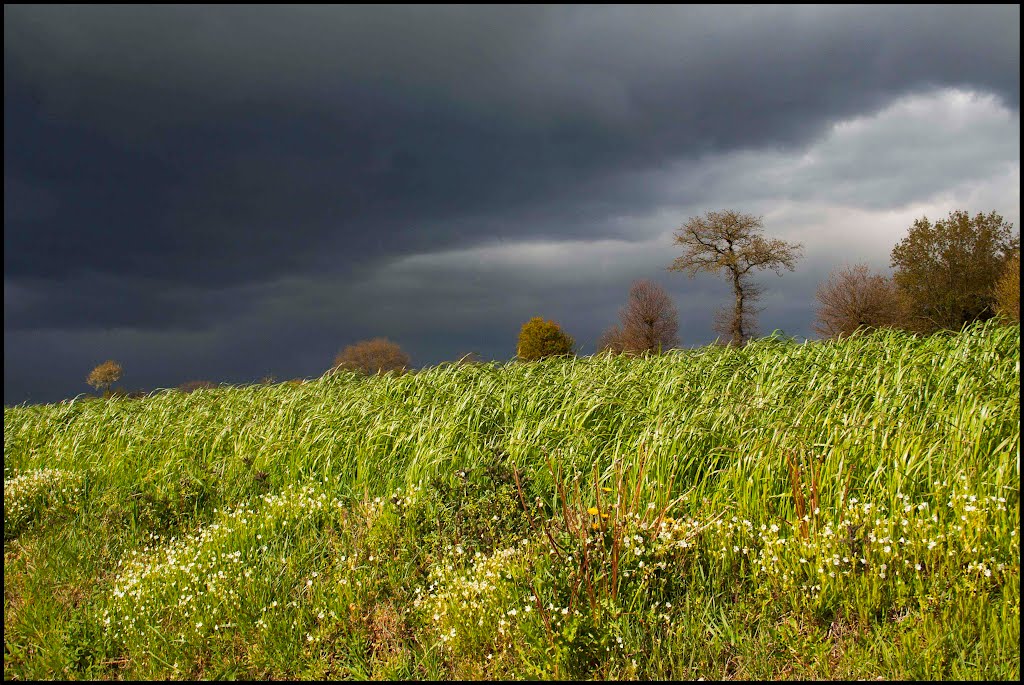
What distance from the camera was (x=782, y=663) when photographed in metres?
3.27

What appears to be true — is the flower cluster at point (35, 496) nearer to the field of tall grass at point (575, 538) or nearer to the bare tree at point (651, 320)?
the field of tall grass at point (575, 538)

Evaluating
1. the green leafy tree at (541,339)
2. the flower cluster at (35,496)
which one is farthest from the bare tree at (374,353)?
the flower cluster at (35,496)

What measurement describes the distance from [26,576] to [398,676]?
3500 mm

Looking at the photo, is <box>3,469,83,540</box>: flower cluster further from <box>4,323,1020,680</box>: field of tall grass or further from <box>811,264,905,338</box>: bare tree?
<box>811,264,905,338</box>: bare tree

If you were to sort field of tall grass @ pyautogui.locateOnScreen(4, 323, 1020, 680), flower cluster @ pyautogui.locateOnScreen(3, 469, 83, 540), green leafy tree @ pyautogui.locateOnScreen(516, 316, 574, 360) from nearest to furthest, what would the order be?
field of tall grass @ pyautogui.locateOnScreen(4, 323, 1020, 680) → flower cluster @ pyautogui.locateOnScreen(3, 469, 83, 540) → green leafy tree @ pyautogui.locateOnScreen(516, 316, 574, 360)

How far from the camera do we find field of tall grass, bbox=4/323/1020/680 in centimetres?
340

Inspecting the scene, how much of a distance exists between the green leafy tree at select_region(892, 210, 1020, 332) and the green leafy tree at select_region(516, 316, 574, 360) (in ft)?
49.8

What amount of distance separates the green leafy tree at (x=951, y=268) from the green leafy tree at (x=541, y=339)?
598 inches

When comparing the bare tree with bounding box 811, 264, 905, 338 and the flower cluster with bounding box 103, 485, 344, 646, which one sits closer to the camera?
the flower cluster with bounding box 103, 485, 344, 646

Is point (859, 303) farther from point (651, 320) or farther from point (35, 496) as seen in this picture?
point (35, 496)

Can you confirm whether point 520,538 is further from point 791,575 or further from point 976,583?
point 976,583

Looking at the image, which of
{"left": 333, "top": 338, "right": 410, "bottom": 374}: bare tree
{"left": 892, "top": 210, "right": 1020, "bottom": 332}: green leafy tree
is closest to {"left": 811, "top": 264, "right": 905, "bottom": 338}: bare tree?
{"left": 892, "top": 210, "right": 1020, "bottom": 332}: green leafy tree

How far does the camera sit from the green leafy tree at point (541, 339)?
28547 mm

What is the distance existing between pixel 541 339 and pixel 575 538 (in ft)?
83.1
